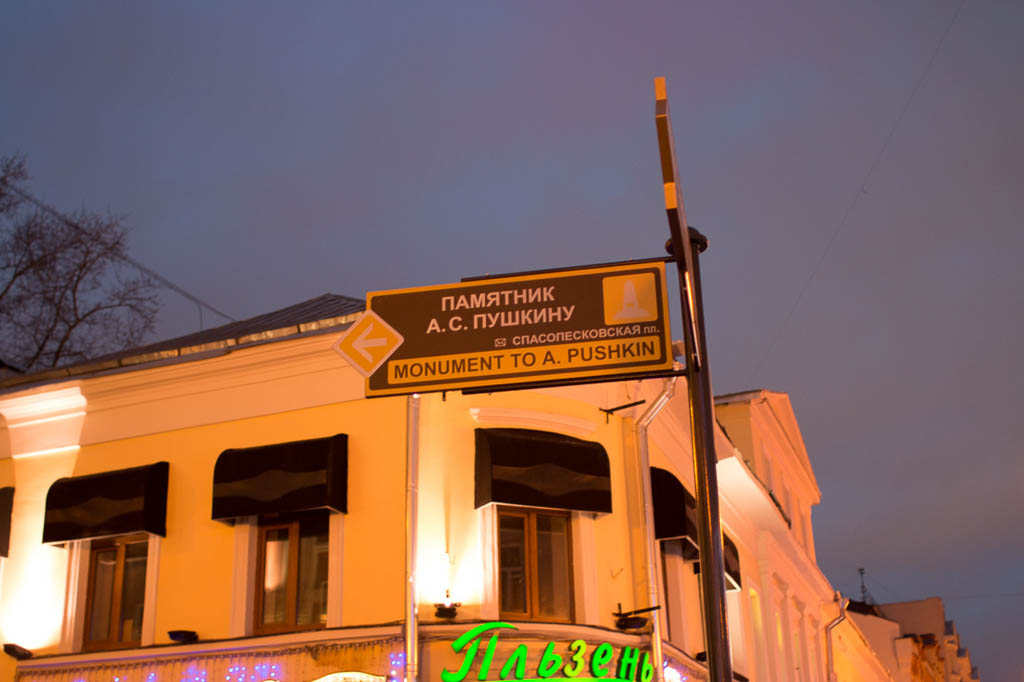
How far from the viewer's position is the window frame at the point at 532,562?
13.3 meters

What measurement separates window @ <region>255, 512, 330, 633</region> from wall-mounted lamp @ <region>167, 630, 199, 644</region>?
2.38 feet

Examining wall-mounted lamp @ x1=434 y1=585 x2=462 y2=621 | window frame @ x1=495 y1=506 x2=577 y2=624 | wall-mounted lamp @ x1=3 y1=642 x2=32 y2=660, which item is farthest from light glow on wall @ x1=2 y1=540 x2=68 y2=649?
window frame @ x1=495 y1=506 x2=577 y2=624

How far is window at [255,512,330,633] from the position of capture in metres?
13.4

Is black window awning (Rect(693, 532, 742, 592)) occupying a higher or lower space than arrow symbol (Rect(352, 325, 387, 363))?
higher

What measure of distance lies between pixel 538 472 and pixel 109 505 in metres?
5.29

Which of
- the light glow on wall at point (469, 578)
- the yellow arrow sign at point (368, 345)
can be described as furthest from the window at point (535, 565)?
the yellow arrow sign at point (368, 345)

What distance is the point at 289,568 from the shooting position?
44.8 ft

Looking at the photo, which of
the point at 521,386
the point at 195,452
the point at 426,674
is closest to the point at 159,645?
the point at 195,452

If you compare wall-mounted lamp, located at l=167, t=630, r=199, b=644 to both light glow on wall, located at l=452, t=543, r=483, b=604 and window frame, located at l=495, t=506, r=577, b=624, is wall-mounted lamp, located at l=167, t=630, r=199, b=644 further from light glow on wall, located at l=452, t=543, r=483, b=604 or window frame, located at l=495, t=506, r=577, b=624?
window frame, located at l=495, t=506, r=577, b=624

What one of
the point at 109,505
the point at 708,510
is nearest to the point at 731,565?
the point at 109,505

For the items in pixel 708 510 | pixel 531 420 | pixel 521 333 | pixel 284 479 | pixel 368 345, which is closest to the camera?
pixel 708 510

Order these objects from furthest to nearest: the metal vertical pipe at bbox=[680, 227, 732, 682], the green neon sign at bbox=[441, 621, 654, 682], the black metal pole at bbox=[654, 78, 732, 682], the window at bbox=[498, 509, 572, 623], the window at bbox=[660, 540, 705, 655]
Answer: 1. the window at bbox=[660, 540, 705, 655]
2. the window at bbox=[498, 509, 572, 623]
3. the green neon sign at bbox=[441, 621, 654, 682]
4. the metal vertical pipe at bbox=[680, 227, 732, 682]
5. the black metal pole at bbox=[654, 78, 732, 682]

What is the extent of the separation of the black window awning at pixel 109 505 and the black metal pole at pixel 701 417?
8515 mm

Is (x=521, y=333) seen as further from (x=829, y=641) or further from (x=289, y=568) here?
(x=829, y=641)
